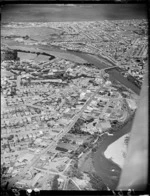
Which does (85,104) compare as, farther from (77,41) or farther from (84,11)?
(84,11)

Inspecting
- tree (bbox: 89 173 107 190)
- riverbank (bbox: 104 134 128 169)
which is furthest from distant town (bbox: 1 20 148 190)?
riverbank (bbox: 104 134 128 169)

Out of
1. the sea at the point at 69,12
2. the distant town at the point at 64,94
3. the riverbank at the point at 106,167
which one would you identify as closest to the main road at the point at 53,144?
the distant town at the point at 64,94

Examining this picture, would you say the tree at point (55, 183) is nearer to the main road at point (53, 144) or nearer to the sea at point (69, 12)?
the main road at point (53, 144)

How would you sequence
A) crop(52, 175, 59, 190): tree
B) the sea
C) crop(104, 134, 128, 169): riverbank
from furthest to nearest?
the sea → crop(104, 134, 128, 169): riverbank → crop(52, 175, 59, 190): tree

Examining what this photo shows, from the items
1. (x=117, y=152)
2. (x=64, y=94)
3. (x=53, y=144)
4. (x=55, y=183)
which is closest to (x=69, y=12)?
(x=64, y=94)

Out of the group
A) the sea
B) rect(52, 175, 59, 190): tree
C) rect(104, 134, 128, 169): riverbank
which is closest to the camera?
rect(52, 175, 59, 190): tree

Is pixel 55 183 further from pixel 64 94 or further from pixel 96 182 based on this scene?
pixel 64 94

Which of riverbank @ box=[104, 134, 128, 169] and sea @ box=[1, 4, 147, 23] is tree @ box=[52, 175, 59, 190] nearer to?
riverbank @ box=[104, 134, 128, 169]
